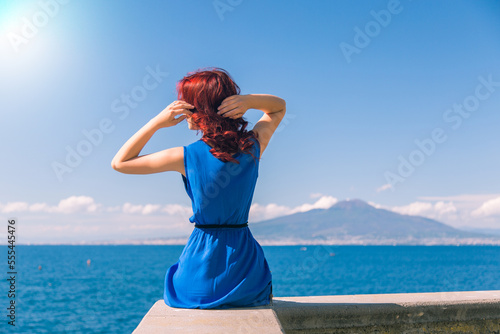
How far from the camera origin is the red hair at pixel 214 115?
2.49 m

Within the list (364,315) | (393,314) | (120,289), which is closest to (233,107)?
(364,315)

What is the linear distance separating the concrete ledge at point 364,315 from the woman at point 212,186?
0.12 metres

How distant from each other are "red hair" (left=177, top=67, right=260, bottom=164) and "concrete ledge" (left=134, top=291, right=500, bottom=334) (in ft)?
2.75

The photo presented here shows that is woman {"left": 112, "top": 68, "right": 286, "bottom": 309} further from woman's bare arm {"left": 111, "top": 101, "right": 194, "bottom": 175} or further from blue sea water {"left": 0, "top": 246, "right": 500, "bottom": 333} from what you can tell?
blue sea water {"left": 0, "top": 246, "right": 500, "bottom": 333}

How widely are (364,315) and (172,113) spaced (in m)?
1.62

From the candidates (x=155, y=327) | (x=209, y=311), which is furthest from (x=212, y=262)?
(x=155, y=327)

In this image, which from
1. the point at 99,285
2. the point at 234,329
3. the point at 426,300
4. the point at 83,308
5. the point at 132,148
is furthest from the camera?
the point at 99,285

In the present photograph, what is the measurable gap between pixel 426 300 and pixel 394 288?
6471 centimetres

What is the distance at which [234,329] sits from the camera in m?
1.94

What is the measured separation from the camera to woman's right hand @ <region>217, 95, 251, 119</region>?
2.50m

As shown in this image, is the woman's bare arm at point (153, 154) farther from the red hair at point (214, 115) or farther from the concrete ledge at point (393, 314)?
the concrete ledge at point (393, 314)

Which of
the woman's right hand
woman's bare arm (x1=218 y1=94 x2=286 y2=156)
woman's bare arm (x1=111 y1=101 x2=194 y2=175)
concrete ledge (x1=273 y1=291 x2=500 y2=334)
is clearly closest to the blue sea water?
concrete ledge (x1=273 y1=291 x2=500 y2=334)

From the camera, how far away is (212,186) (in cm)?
246

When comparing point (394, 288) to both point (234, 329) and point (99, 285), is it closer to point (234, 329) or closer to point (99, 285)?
point (99, 285)
